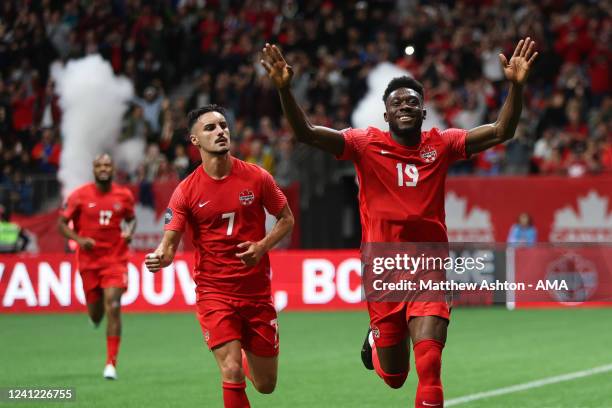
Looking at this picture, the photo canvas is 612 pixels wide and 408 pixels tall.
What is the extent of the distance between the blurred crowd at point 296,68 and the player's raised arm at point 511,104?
14673 millimetres

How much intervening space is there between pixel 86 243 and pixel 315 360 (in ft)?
9.94

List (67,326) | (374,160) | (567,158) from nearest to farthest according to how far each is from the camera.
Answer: (374,160), (67,326), (567,158)

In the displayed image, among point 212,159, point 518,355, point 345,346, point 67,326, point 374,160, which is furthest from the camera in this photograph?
point 67,326

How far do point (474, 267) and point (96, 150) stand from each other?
18686 mm

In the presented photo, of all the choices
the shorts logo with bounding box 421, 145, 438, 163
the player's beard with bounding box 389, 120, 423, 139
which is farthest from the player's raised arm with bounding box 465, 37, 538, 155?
the player's beard with bounding box 389, 120, 423, 139

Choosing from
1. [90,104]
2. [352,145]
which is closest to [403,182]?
[352,145]

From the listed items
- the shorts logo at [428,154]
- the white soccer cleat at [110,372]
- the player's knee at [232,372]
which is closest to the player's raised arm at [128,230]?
the white soccer cleat at [110,372]

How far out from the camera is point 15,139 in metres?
26.3

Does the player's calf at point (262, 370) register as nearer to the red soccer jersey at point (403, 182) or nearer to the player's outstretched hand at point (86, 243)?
the red soccer jersey at point (403, 182)

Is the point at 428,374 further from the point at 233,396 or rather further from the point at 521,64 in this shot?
the point at 521,64

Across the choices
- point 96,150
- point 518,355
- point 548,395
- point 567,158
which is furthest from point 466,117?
point 548,395

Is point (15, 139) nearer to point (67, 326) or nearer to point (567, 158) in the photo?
point (67, 326)

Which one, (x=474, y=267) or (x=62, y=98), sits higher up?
(x=62, y=98)

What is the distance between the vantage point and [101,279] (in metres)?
14.4
